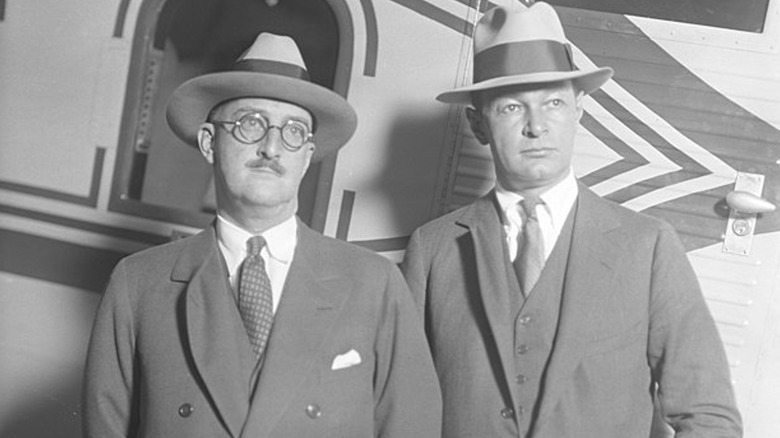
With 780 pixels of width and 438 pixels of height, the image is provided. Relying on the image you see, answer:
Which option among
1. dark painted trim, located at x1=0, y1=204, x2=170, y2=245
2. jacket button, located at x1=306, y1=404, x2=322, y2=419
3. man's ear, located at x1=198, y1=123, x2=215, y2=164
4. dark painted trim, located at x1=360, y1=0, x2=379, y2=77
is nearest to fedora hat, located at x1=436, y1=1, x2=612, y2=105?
man's ear, located at x1=198, y1=123, x2=215, y2=164

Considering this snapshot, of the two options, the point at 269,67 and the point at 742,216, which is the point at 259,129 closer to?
the point at 269,67

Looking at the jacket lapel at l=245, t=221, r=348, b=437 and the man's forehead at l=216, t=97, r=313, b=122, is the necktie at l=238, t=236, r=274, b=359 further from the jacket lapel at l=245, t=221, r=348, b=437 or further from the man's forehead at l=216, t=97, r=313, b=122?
the man's forehead at l=216, t=97, r=313, b=122

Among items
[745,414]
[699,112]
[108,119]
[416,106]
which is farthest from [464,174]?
[108,119]

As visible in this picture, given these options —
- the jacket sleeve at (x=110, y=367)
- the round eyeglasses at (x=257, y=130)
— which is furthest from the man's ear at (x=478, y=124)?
the jacket sleeve at (x=110, y=367)

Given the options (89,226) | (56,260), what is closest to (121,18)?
(89,226)

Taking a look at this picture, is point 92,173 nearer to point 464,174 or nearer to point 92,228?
Result: point 92,228

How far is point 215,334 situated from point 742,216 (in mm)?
1772

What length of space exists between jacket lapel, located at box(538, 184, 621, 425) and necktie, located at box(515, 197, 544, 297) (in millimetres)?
84

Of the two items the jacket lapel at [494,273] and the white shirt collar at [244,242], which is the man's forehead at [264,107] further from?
the jacket lapel at [494,273]

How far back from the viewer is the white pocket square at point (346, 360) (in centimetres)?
241

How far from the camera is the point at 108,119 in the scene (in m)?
3.80

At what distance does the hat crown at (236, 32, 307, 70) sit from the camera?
2570mm

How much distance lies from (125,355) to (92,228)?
147 centimetres

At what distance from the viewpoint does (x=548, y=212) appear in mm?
2635
